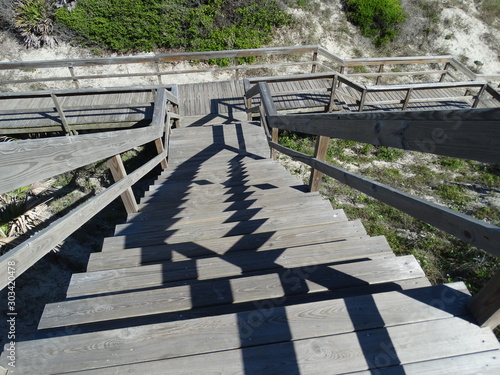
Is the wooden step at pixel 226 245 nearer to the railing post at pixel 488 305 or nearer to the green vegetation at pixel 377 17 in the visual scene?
the railing post at pixel 488 305

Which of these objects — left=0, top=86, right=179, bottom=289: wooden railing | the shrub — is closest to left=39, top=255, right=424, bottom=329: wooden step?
left=0, top=86, right=179, bottom=289: wooden railing

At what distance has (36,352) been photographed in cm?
134

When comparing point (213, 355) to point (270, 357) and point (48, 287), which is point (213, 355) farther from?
point (48, 287)

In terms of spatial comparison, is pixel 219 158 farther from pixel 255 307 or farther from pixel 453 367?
pixel 453 367

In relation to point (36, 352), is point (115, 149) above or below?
above

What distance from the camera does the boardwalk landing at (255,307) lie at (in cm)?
133

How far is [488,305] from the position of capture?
133 cm

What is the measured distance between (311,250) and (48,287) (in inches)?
182

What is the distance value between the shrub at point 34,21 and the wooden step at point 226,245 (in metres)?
11.2

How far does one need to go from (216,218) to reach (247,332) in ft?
4.87

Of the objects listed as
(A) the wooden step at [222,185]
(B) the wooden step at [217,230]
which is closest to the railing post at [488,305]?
(B) the wooden step at [217,230]

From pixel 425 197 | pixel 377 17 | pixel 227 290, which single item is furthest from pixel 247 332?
pixel 377 17

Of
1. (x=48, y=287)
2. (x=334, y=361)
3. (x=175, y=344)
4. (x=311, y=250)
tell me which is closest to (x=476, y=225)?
(x=334, y=361)

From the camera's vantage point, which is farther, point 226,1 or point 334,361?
point 226,1
